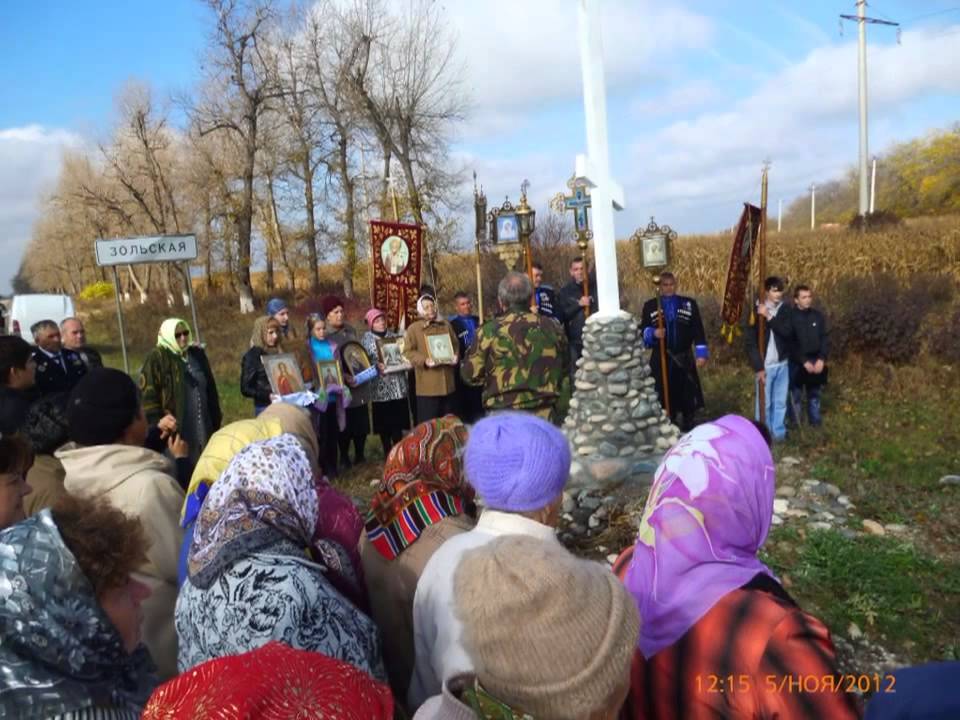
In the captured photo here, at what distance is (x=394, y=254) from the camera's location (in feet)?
26.0

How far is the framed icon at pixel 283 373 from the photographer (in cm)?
618

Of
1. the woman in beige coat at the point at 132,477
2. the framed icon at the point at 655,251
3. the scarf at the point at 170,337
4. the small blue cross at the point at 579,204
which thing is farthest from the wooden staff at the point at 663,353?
the woman in beige coat at the point at 132,477

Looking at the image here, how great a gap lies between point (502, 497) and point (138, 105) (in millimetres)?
35910

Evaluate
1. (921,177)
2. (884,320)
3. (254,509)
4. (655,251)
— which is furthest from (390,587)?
(921,177)

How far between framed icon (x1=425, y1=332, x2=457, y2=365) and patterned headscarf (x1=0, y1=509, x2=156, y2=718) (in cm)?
531

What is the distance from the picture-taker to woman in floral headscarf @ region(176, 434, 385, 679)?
1685 millimetres

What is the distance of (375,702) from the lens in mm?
1174

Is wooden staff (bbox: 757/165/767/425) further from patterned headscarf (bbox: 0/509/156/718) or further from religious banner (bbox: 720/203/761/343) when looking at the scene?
patterned headscarf (bbox: 0/509/156/718)

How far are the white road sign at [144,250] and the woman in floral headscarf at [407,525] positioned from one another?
6.31 metres

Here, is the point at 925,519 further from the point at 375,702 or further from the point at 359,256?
the point at 359,256

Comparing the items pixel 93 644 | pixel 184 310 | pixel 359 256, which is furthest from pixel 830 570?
pixel 184 310

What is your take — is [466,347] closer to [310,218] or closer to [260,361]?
[260,361]

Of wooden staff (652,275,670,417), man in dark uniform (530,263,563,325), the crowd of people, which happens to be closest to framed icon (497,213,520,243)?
man in dark uniform (530,263,563,325)

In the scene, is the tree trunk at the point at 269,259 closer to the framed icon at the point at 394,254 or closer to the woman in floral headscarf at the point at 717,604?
the framed icon at the point at 394,254
